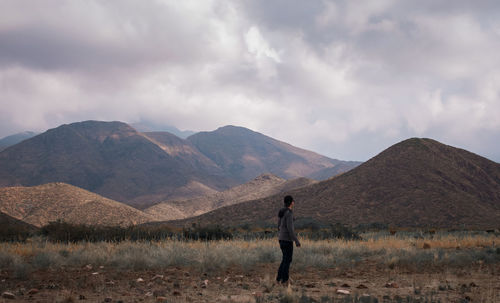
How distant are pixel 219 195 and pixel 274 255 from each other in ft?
286

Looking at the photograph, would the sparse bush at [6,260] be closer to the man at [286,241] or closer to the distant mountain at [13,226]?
the man at [286,241]

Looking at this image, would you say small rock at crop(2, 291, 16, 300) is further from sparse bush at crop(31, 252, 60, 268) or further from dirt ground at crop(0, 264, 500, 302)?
sparse bush at crop(31, 252, 60, 268)

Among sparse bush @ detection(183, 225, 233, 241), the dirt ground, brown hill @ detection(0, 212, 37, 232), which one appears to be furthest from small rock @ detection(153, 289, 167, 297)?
brown hill @ detection(0, 212, 37, 232)

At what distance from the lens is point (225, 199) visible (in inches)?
3743

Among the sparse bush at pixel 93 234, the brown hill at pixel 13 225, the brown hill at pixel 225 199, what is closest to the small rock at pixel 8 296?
the sparse bush at pixel 93 234

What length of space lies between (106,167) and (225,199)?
7030 cm

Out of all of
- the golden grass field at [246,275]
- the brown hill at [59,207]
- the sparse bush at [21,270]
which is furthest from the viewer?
the brown hill at [59,207]

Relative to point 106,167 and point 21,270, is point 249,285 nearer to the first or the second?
point 21,270

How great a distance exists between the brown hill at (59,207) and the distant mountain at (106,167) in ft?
173

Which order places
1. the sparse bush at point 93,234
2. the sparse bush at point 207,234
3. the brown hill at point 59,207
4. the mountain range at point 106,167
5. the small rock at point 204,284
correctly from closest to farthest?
1. the small rock at point 204,284
2. the sparse bush at point 93,234
3. the sparse bush at point 207,234
4. the brown hill at point 59,207
5. the mountain range at point 106,167

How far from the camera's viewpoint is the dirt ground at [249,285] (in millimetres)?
7820

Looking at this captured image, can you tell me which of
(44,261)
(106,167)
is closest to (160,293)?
(44,261)

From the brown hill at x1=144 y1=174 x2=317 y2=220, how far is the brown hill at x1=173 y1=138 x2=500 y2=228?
22.7 m

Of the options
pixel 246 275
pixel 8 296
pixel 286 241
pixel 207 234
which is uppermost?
pixel 286 241
